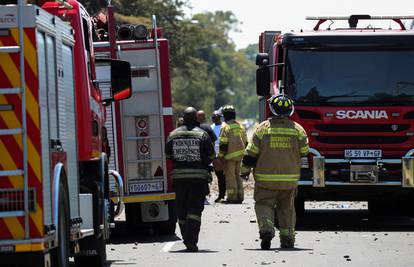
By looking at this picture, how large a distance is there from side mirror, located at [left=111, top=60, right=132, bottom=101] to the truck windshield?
4.98 metres

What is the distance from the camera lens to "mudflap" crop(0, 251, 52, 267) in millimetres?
9938

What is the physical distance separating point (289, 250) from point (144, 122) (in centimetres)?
328

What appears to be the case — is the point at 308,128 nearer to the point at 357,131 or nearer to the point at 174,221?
the point at 357,131

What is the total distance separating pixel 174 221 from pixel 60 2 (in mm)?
6164

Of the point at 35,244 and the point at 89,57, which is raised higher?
the point at 89,57

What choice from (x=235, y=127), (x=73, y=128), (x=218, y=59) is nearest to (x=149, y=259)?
(x=73, y=128)

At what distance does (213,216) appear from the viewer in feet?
74.3

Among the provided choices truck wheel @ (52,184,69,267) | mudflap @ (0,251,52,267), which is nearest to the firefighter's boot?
truck wheel @ (52,184,69,267)

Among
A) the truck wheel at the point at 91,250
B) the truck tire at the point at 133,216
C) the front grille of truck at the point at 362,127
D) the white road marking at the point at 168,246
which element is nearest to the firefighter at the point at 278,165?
the white road marking at the point at 168,246

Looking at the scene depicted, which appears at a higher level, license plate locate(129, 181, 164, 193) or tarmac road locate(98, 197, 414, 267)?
license plate locate(129, 181, 164, 193)

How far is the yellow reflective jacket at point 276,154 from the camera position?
16.2 metres

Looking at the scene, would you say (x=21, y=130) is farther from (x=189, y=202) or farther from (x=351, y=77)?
(x=351, y=77)

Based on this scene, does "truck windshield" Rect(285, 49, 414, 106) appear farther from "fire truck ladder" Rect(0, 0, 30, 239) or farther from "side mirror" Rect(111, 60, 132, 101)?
"fire truck ladder" Rect(0, 0, 30, 239)

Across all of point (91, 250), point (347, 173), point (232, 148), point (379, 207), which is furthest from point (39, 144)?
point (232, 148)
